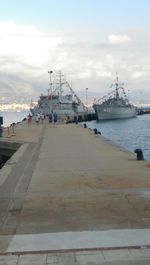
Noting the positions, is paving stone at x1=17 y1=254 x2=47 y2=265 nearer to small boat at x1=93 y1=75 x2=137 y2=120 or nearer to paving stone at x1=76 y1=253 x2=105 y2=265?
paving stone at x1=76 y1=253 x2=105 y2=265

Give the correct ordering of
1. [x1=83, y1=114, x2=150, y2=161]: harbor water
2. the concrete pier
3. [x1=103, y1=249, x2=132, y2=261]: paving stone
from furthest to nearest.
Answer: [x1=83, y1=114, x2=150, y2=161]: harbor water
the concrete pier
[x1=103, y1=249, x2=132, y2=261]: paving stone

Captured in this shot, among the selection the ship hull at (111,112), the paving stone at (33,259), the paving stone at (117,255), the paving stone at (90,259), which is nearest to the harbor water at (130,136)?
the paving stone at (117,255)

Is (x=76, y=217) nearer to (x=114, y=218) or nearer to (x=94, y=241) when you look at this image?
(x=114, y=218)

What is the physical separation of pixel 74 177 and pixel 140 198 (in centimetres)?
397

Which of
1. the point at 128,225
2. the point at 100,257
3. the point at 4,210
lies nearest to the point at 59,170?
the point at 4,210

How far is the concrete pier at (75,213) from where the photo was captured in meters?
7.42

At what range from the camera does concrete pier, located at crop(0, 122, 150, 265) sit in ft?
24.3

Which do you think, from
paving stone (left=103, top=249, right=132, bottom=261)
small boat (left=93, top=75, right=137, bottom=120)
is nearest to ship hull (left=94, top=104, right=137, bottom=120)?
small boat (left=93, top=75, right=137, bottom=120)

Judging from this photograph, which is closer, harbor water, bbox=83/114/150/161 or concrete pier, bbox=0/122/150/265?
concrete pier, bbox=0/122/150/265

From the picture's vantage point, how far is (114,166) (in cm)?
1797

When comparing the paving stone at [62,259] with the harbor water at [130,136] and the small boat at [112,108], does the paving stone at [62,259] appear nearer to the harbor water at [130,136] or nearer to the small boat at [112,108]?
the harbor water at [130,136]

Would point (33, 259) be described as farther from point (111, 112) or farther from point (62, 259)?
point (111, 112)

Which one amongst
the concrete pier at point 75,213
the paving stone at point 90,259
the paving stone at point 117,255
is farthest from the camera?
the concrete pier at point 75,213

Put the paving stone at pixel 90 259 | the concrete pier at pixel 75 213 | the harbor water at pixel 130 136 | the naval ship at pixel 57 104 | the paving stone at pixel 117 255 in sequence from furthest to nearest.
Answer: the naval ship at pixel 57 104, the harbor water at pixel 130 136, the concrete pier at pixel 75 213, the paving stone at pixel 117 255, the paving stone at pixel 90 259
